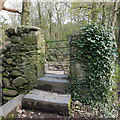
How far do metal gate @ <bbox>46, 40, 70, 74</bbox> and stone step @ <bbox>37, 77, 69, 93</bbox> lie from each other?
127cm

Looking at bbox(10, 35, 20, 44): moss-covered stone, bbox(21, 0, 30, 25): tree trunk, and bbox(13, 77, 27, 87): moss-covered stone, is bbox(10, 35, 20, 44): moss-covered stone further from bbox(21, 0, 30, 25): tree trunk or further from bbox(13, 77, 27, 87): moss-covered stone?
bbox(21, 0, 30, 25): tree trunk

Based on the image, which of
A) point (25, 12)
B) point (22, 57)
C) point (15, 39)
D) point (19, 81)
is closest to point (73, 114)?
point (19, 81)

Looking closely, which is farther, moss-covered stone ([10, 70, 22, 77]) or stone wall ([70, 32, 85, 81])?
moss-covered stone ([10, 70, 22, 77])

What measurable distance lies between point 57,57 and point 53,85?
334 centimetres

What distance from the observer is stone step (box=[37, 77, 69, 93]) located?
2.33 metres

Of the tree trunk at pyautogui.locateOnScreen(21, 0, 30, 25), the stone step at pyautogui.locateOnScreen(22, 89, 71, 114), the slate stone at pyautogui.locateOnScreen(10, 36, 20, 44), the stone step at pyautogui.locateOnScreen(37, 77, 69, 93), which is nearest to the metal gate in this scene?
the stone step at pyautogui.locateOnScreen(37, 77, 69, 93)

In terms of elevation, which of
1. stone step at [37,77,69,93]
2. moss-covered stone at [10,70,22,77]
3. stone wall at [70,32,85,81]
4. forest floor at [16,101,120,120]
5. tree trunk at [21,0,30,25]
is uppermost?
tree trunk at [21,0,30,25]

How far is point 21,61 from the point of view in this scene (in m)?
2.42

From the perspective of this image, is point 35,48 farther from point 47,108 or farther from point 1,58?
point 47,108

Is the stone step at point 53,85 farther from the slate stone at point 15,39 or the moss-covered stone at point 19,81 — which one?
the slate stone at point 15,39

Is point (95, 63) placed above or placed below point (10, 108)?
above

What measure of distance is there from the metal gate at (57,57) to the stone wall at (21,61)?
1.27 metres

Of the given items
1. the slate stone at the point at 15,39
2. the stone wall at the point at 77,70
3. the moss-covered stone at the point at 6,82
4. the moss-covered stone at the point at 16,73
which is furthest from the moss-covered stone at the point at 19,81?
the stone wall at the point at 77,70

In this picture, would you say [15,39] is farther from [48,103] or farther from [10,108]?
[48,103]
